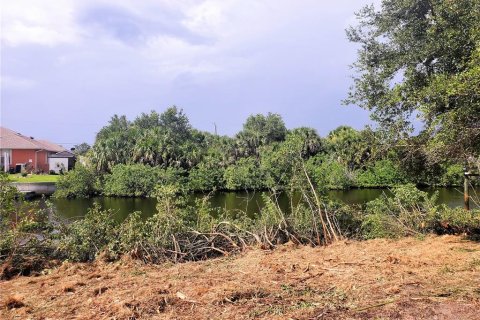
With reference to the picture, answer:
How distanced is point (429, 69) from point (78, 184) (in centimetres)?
3697

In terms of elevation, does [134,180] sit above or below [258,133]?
below

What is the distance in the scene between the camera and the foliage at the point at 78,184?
1593 inches

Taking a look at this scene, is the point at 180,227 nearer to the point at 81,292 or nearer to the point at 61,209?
the point at 81,292

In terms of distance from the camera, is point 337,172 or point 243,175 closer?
point 337,172

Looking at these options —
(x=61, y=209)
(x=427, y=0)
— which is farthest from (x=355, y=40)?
(x=61, y=209)

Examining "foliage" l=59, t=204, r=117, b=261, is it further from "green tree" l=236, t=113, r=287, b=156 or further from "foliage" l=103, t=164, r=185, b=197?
"green tree" l=236, t=113, r=287, b=156

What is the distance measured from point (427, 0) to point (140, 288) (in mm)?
9988

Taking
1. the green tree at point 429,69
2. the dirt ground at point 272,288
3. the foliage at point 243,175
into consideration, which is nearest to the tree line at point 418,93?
the green tree at point 429,69

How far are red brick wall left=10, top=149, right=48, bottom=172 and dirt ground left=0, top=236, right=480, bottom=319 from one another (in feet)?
166

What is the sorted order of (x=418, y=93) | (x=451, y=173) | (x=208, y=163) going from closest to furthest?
(x=418, y=93), (x=451, y=173), (x=208, y=163)

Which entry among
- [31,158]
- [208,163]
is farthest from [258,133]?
[31,158]

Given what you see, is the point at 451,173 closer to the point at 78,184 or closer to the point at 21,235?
the point at 21,235

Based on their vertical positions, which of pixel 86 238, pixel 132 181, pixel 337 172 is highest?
pixel 337 172

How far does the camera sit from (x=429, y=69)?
1084cm
